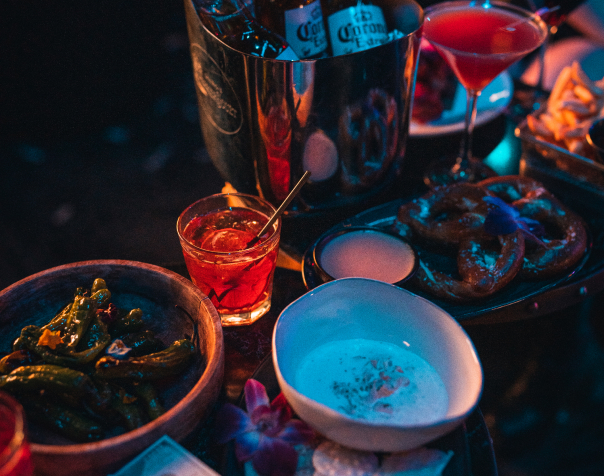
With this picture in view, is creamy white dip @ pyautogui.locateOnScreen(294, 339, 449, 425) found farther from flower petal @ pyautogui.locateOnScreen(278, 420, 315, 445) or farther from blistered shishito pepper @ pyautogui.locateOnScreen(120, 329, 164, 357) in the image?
blistered shishito pepper @ pyautogui.locateOnScreen(120, 329, 164, 357)

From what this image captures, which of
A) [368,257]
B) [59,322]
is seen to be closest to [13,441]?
[59,322]

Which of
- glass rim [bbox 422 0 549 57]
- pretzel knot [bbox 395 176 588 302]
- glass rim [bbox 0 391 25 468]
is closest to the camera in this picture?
glass rim [bbox 0 391 25 468]

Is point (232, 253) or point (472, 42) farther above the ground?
point (472, 42)

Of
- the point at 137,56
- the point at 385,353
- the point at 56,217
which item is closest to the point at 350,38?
the point at 385,353

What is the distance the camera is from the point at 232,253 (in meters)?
0.81

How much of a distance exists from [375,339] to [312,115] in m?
0.43

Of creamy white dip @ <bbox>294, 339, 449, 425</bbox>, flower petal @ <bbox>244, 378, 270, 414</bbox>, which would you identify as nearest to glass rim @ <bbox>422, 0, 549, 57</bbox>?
creamy white dip @ <bbox>294, 339, 449, 425</bbox>

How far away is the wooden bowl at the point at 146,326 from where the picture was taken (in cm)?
58

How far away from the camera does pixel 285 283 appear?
3.26 feet

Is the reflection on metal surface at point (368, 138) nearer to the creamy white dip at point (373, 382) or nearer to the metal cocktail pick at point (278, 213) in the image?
the metal cocktail pick at point (278, 213)

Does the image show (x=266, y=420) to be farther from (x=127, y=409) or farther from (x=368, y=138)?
(x=368, y=138)

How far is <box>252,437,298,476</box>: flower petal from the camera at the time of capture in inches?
23.9

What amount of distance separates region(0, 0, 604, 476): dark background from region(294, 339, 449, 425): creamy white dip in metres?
0.26

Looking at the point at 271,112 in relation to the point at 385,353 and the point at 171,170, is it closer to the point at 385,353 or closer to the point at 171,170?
the point at 385,353
